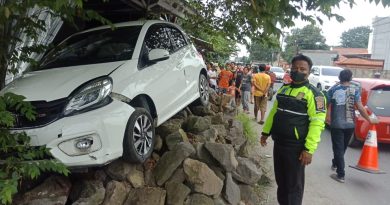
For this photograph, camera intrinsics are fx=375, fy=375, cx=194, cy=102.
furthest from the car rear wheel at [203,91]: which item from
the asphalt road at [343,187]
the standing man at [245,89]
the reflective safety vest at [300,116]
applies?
the standing man at [245,89]

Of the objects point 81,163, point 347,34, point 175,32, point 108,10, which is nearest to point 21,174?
point 81,163

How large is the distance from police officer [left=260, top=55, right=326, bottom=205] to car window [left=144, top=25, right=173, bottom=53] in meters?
1.95

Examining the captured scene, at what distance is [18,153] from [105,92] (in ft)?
3.30

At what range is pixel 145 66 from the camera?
468 cm

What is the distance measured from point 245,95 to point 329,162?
19.3 feet

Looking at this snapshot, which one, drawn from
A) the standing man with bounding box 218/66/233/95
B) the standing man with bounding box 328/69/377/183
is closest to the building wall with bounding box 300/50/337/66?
the standing man with bounding box 218/66/233/95

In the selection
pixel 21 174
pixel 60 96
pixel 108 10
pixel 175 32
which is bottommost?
pixel 21 174

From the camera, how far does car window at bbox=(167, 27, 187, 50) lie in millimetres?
6057

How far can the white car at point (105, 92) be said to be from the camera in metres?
3.62

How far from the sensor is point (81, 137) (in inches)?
142

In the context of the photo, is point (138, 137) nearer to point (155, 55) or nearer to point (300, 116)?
point (155, 55)

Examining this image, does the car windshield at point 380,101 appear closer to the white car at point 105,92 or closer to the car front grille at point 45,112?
the white car at point 105,92

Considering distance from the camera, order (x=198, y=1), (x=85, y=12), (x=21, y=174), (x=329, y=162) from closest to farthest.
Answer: (x=21, y=174) < (x=85, y=12) < (x=329, y=162) < (x=198, y=1)

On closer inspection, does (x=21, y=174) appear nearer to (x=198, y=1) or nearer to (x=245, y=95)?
(x=198, y=1)
